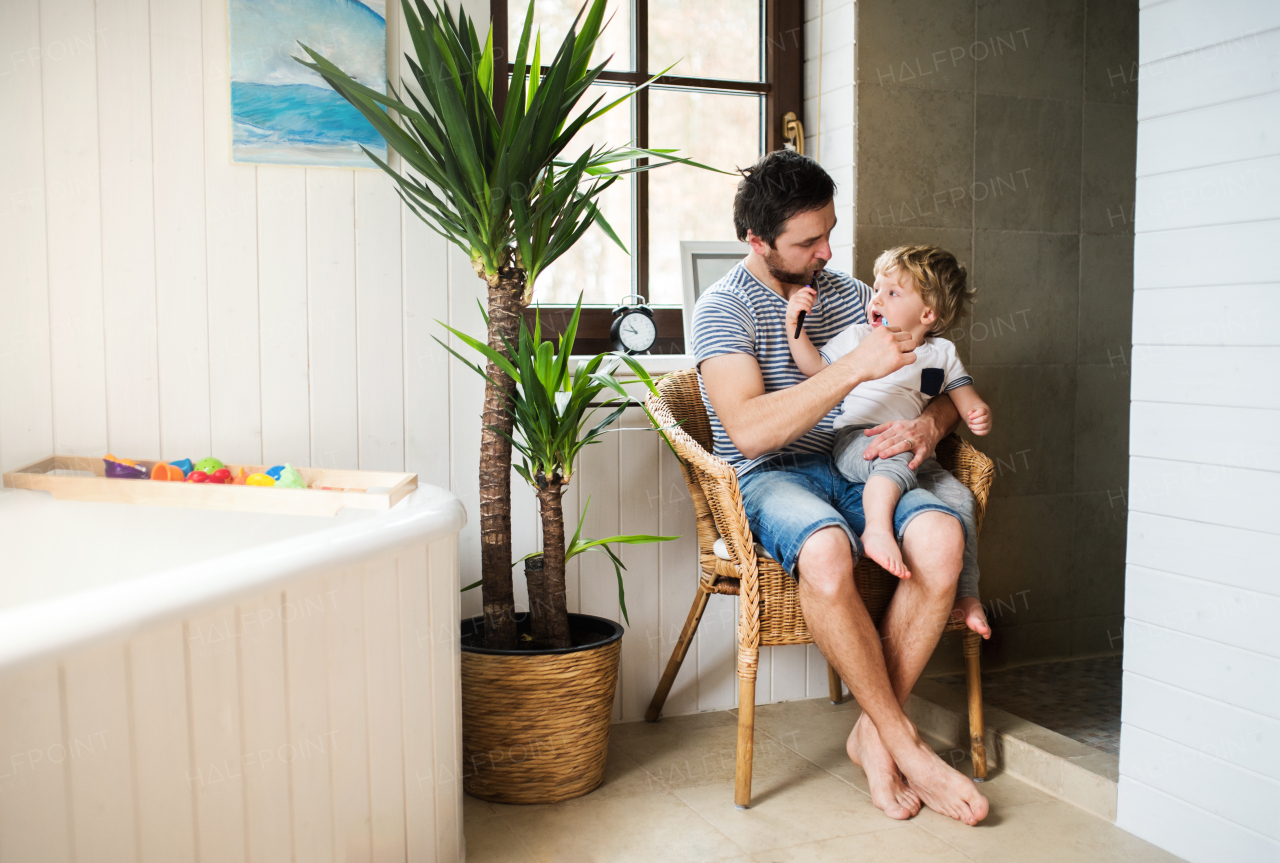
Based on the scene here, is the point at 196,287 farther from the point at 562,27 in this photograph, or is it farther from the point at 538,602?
the point at 562,27

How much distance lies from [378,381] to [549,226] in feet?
1.84

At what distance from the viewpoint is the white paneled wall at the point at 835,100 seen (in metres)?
2.46

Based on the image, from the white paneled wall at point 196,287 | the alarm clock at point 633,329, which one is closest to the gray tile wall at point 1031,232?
the alarm clock at point 633,329

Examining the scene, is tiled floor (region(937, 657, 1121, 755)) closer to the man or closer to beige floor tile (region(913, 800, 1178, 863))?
beige floor tile (region(913, 800, 1178, 863))

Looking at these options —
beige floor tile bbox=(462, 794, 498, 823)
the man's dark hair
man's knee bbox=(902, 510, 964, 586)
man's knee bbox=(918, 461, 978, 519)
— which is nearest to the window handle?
the man's dark hair

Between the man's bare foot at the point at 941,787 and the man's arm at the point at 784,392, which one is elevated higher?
the man's arm at the point at 784,392

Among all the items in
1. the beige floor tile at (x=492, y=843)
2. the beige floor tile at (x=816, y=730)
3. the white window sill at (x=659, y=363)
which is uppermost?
the white window sill at (x=659, y=363)

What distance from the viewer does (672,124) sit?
8.39 ft

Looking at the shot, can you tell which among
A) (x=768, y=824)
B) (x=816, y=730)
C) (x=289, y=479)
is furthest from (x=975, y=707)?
(x=289, y=479)

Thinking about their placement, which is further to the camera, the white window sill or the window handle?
the window handle

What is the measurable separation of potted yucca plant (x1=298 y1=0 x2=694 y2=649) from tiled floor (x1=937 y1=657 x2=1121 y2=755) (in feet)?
4.11

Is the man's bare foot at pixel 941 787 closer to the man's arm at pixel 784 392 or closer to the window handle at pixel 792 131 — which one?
the man's arm at pixel 784 392

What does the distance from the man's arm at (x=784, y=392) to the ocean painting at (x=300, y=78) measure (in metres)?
0.93

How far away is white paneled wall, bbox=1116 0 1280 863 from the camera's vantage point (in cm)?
149
